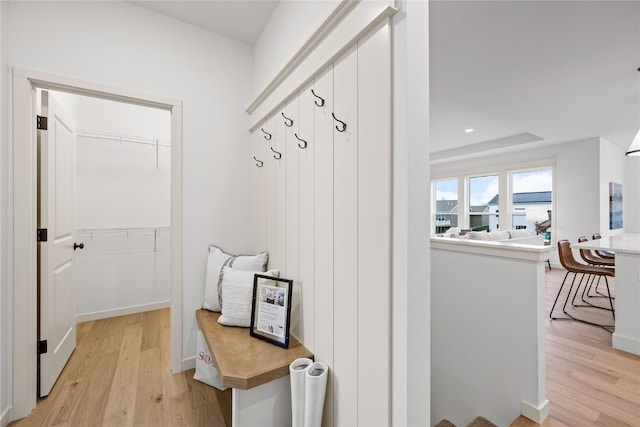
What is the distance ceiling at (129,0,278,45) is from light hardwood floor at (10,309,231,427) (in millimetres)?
2625

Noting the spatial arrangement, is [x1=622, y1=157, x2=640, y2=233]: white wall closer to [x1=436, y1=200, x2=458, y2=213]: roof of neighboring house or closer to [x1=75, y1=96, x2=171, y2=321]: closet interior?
[x1=436, y1=200, x2=458, y2=213]: roof of neighboring house

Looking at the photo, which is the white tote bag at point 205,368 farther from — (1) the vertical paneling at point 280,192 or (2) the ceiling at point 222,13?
(2) the ceiling at point 222,13

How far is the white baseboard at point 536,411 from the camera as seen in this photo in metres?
1.61

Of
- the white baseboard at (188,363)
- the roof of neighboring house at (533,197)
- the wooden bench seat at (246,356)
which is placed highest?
the roof of neighboring house at (533,197)

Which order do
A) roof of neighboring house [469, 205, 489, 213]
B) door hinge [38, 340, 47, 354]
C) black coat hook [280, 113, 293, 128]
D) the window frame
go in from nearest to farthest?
black coat hook [280, 113, 293, 128]
door hinge [38, 340, 47, 354]
the window frame
roof of neighboring house [469, 205, 489, 213]

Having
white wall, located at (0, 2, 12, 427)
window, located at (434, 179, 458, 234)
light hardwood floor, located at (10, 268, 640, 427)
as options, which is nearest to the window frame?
window, located at (434, 179, 458, 234)

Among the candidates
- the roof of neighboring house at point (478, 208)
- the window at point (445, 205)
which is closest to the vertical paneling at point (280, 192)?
the roof of neighboring house at point (478, 208)

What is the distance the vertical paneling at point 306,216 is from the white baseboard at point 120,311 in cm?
265

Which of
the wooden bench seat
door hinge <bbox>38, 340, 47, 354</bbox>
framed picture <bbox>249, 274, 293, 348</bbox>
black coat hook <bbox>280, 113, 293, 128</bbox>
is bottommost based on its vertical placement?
door hinge <bbox>38, 340, 47, 354</bbox>

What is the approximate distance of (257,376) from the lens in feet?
4.22

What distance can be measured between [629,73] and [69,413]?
554cm

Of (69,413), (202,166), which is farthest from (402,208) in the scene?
(69,413)

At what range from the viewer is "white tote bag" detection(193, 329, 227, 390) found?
76.5 inches

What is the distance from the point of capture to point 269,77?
2.05 metres
